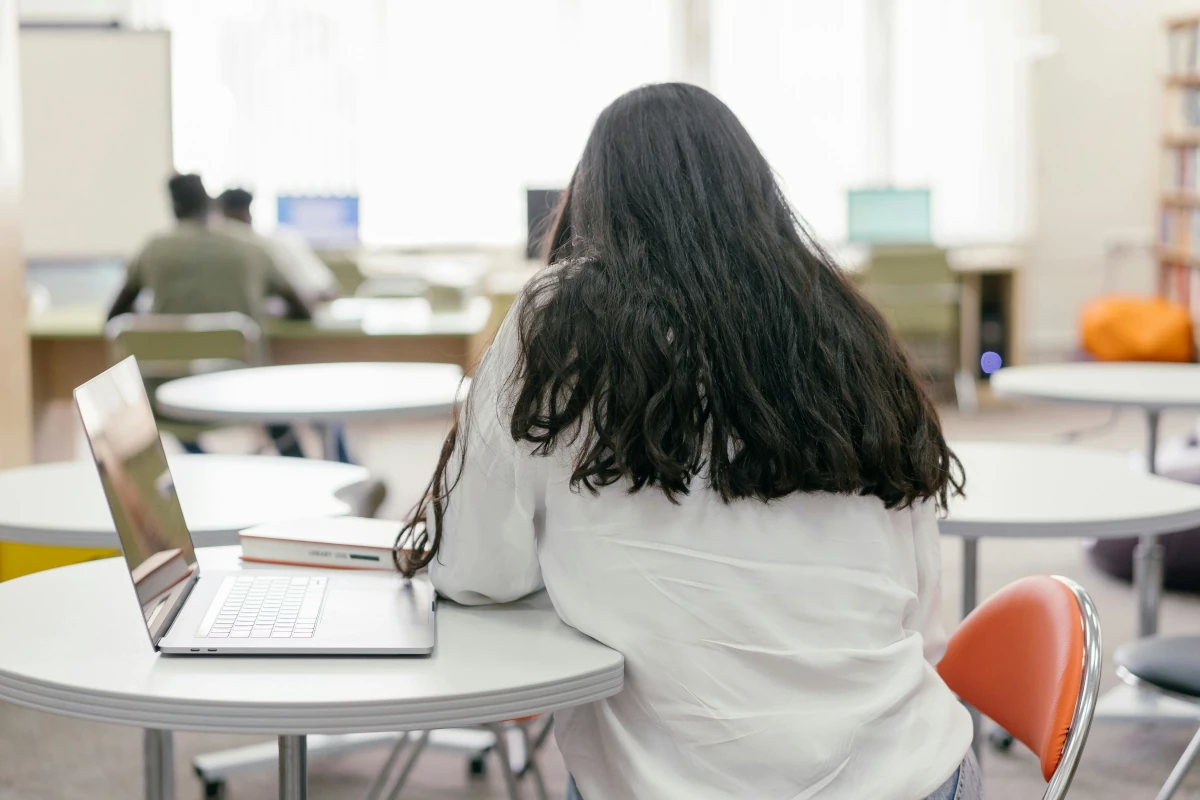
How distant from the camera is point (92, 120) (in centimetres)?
527

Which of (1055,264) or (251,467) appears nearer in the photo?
(251,467)

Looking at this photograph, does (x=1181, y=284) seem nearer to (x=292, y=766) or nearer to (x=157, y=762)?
(x=157, y=762)

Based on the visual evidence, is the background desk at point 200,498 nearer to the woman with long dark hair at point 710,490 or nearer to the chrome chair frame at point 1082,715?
the woman with long dark hair at point 710,490

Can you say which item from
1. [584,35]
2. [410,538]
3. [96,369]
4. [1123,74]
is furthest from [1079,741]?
[1123,74]

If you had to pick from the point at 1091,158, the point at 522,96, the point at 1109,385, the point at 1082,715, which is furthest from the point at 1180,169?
the point at 1082,715

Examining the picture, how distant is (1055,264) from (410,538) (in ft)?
24.3

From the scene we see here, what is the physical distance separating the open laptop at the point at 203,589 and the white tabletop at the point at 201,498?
33cm

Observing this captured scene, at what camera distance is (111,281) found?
7562 mm

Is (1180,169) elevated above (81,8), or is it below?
below

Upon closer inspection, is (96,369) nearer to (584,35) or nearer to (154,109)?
(154,109)

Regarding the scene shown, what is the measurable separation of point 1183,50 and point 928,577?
6.88 meters

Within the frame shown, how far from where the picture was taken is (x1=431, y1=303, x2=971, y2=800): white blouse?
1.13m

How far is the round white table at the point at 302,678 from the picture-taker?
3.31 feet

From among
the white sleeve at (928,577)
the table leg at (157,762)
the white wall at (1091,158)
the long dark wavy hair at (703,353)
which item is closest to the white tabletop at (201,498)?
the table leg at (157,762)
